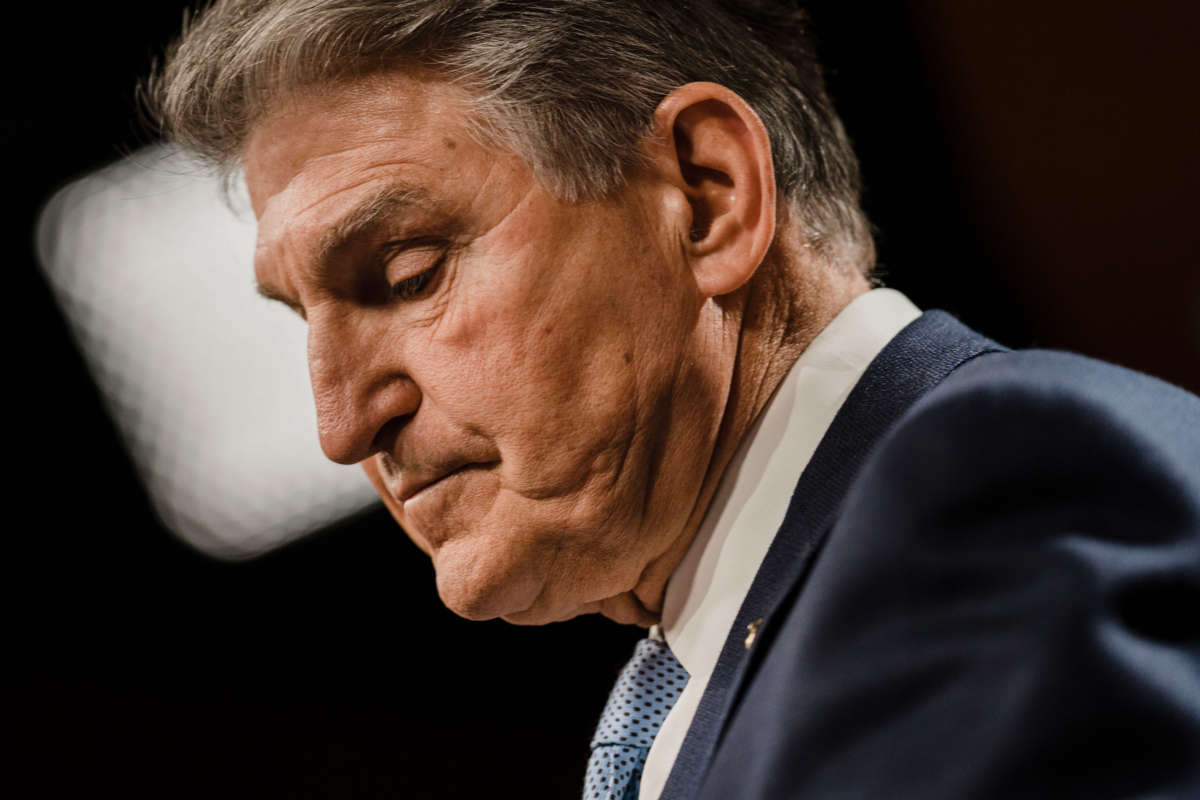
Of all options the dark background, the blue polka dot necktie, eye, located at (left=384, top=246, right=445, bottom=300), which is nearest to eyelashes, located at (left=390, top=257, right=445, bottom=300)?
eye, located at (left=384, top=246, right=445, bottom=300)

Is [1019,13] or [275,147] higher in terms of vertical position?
[275,147]

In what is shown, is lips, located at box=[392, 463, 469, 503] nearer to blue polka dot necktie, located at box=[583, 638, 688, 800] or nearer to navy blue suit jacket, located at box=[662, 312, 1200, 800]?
blue polka dot necktie, located at box=[583, 638, 688, 800]

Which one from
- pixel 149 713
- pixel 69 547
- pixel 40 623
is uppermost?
pixel 69 547

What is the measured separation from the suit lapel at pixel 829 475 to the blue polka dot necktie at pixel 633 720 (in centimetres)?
25

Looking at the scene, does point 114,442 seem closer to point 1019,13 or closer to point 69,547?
point 69,547

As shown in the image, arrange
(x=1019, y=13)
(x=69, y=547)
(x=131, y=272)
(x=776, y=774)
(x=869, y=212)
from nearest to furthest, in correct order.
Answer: (x=776, y=774) → (x=1019, y=13) → (x=869, y=212) → (x=69, y=547) → (x=131, y=272)

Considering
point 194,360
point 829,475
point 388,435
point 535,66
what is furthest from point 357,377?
point 194,360

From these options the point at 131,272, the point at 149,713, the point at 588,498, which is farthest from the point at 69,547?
the point at 588,498

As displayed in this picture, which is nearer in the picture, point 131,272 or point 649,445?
point 649,445

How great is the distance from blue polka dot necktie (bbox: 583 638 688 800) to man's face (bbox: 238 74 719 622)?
0.16 m

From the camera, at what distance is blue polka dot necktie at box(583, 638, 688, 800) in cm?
113

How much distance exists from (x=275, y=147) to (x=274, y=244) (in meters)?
0.10

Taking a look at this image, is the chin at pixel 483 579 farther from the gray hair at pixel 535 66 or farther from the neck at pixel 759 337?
the gray hair at pixel 535 66

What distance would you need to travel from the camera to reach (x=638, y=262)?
103 cm
